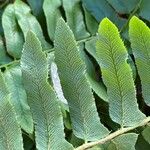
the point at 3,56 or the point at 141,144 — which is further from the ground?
the point at 3,56

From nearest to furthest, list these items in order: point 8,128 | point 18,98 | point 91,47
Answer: point 8,128 → point 18,98 → point 91,47

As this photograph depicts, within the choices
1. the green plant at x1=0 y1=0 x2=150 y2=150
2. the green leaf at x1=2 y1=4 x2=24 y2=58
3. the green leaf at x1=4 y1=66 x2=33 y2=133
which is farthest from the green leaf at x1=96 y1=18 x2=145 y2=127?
the green leaf at x1=2 y1=4 x2=24 y2=58

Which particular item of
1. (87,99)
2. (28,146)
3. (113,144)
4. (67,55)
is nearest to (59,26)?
(67,55)

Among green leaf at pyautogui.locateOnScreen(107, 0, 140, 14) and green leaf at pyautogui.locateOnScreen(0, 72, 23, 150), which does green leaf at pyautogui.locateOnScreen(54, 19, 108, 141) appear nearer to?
green leaf at pyautogui.locateOnScreen(0, 72, 23, 150)

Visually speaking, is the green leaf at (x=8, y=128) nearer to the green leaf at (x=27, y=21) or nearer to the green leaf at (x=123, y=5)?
the green leaf at (x=27, y=21)

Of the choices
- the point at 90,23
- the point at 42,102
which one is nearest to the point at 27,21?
the point at 90,23

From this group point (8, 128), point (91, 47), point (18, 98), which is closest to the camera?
point (8, 128)

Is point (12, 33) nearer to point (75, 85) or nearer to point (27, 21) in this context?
point (27, 21)

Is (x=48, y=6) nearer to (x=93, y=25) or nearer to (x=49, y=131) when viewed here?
(x=93, y=25)

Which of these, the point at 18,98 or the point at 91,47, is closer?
the point at 18,98
